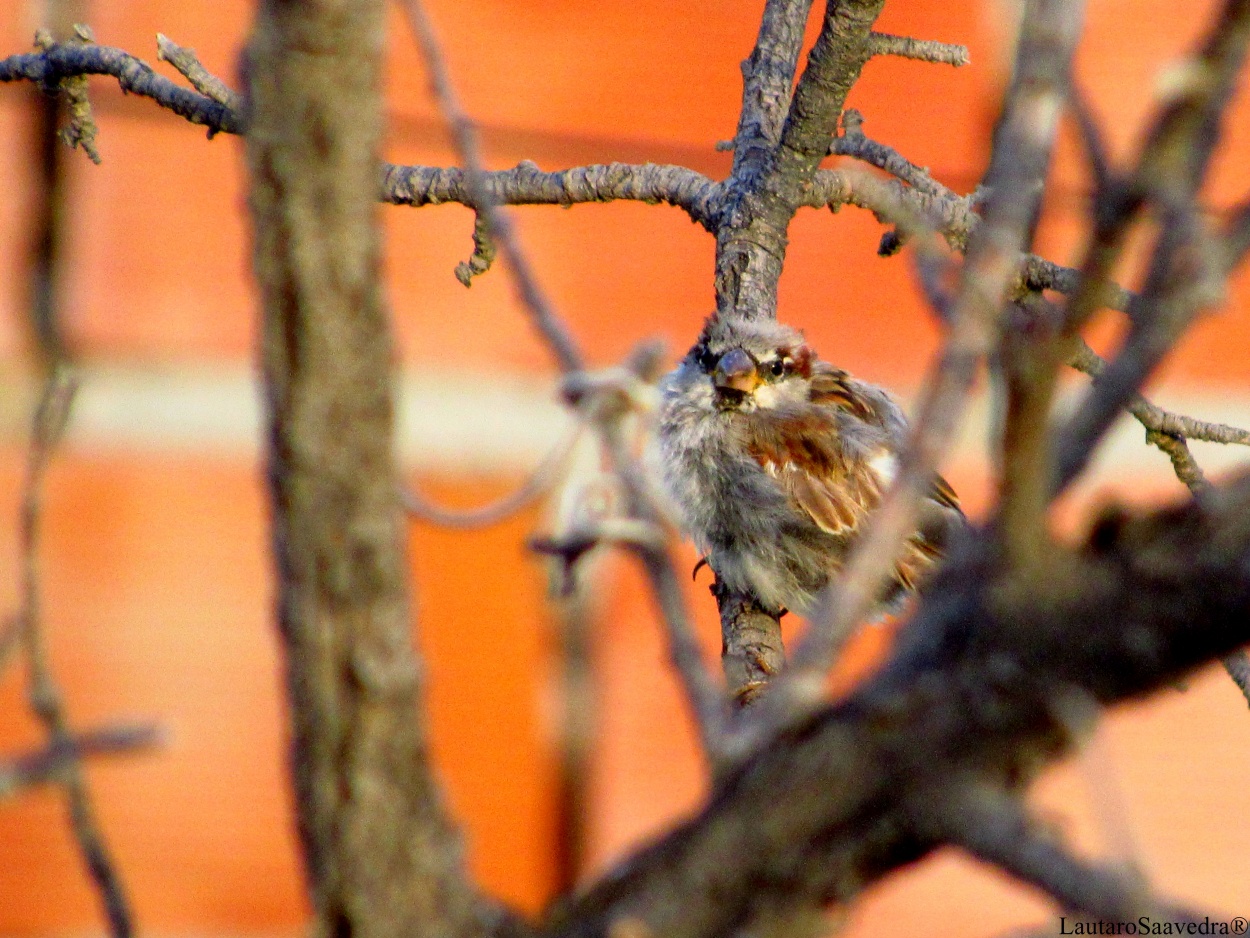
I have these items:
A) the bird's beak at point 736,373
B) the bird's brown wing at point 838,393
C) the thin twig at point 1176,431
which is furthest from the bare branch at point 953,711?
the bird's brown wing at point 838,393

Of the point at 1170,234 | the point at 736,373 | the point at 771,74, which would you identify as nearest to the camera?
the point at 1170,234

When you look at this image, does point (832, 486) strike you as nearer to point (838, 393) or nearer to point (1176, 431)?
point (838, 393)

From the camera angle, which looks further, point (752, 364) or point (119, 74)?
point (752, 364)

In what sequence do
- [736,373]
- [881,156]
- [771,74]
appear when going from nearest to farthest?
[881,156], [771,74], [736,373]

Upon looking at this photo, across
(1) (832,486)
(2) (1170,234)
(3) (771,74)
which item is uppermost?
(3) (771,74)

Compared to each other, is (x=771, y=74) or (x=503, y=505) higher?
(x=771, y=74)

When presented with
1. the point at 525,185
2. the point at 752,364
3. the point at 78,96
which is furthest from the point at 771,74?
the point at 78,96

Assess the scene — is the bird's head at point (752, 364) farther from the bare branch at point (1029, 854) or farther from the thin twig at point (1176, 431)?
the bare branch at point (1029, 854)
